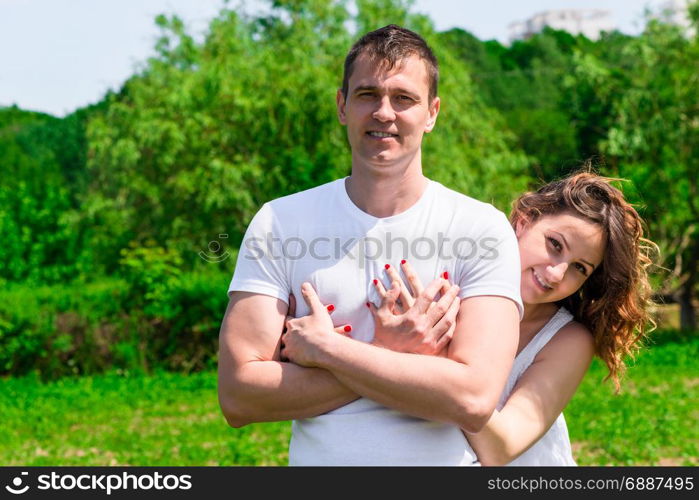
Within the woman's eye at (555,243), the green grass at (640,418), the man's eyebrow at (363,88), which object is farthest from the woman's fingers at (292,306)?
the green grass at (640,418)

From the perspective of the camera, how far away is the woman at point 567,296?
2.55 meters

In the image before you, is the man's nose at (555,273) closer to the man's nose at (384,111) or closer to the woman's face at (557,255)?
the woman's face at (557,255)

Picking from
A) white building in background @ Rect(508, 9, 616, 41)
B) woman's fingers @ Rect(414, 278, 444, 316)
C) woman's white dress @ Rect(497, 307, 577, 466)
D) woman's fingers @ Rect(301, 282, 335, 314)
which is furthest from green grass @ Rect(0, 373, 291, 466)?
white building in background @ Rect(508, 9, 616, 41)

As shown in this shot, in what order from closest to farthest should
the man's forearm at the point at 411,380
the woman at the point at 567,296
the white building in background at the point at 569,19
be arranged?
the man's forearm at the point at 411,380 → the woman at the point at 567,296 → the white building in background at the point at 569,19

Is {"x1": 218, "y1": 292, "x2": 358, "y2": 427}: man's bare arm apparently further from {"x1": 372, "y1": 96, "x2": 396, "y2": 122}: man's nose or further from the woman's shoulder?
the woman's shoulder

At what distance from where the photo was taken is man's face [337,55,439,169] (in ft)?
7.39

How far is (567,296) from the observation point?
2791 millimetres

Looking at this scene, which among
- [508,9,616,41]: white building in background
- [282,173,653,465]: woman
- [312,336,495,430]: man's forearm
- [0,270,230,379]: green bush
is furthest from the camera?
[508,9,616,41]: white building in background

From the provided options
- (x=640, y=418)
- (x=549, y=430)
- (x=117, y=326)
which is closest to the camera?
(x=549, y=430)

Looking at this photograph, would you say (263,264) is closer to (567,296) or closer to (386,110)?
(386,110)

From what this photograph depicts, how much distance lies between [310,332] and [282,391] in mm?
180

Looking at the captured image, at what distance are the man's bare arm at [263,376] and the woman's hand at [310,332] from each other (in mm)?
34

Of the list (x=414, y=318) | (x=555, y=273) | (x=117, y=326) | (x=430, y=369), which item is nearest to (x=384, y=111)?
(x=414, y=318)

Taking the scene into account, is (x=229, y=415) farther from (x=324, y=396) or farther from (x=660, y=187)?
(x=660, y=187)
